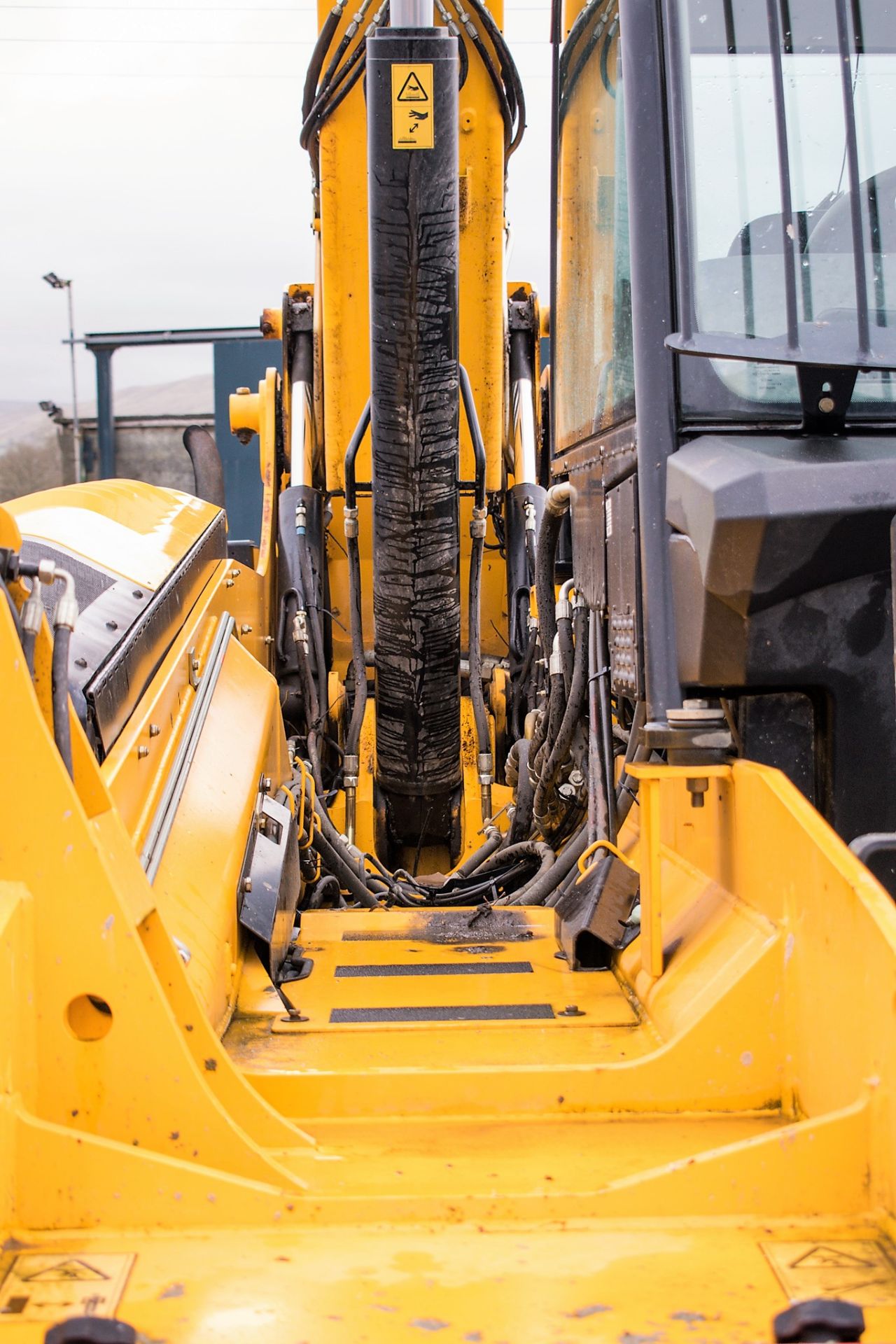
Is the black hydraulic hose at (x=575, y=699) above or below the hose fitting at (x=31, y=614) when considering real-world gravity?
below

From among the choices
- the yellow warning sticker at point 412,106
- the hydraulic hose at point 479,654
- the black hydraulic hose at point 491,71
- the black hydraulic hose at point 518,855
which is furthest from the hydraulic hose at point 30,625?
the black hydraulic hose at point 491,71

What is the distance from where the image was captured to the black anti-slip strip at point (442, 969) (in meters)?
2.12

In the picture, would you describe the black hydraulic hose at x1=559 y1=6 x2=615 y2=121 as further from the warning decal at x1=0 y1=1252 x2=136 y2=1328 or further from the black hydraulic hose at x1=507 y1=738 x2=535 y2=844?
the warning decal at x1=0 y1=1252 x2=136 y2=1328

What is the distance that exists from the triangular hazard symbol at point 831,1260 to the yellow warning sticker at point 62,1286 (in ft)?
2.16

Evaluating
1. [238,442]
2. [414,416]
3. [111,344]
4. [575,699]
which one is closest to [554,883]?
[575,699]

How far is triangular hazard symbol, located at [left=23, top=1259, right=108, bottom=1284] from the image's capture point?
1143mm

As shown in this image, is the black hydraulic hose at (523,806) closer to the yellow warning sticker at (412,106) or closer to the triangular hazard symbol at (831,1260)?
the yellow warning sticker at (412,106)

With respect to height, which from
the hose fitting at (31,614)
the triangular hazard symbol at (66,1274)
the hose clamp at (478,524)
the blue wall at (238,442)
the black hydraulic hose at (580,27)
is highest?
the blue wall at (238,442)

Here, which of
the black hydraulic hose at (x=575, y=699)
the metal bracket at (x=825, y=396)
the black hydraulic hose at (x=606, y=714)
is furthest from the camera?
the black hydraulic hose at (x=575, y=699)

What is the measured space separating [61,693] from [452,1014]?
866mm

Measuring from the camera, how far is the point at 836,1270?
3.86ft

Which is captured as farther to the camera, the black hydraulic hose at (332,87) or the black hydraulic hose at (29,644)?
the black hydraulic hose at (332,87)

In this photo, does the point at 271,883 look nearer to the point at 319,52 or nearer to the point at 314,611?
the point at 314,611

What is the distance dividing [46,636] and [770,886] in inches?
38.5
